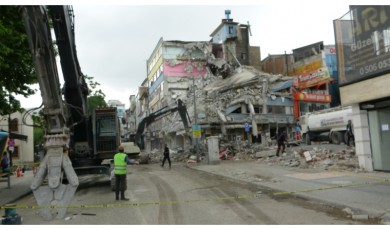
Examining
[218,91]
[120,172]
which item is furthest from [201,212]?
[218,91]

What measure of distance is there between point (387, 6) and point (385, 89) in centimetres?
304

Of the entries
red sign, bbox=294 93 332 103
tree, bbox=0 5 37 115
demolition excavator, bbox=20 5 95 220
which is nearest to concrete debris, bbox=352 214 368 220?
demolition excavator, bbox=20 5 95 220

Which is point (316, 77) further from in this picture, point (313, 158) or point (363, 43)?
point (363, 43)

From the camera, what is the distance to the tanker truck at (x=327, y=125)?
29.0 m

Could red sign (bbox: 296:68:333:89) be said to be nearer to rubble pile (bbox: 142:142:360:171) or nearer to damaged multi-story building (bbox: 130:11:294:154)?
damaged multi-story building (bbox: 130:11:294:154)

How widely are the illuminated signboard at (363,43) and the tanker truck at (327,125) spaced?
13138 mm

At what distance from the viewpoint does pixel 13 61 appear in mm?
14680

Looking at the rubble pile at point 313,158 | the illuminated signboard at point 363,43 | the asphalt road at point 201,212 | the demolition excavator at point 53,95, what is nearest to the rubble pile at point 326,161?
the rubble pile at point 313,158

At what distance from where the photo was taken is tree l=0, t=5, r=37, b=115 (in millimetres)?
13211

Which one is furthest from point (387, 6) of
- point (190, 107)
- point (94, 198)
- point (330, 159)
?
point (190, 107)

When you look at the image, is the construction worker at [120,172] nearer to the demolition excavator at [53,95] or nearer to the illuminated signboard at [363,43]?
the demolition excavator at [53,95]

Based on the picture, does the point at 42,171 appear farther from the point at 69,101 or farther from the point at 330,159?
the point at 330,159

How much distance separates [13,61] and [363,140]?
1404 centimetres

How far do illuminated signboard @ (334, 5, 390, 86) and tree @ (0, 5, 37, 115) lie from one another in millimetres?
12476
